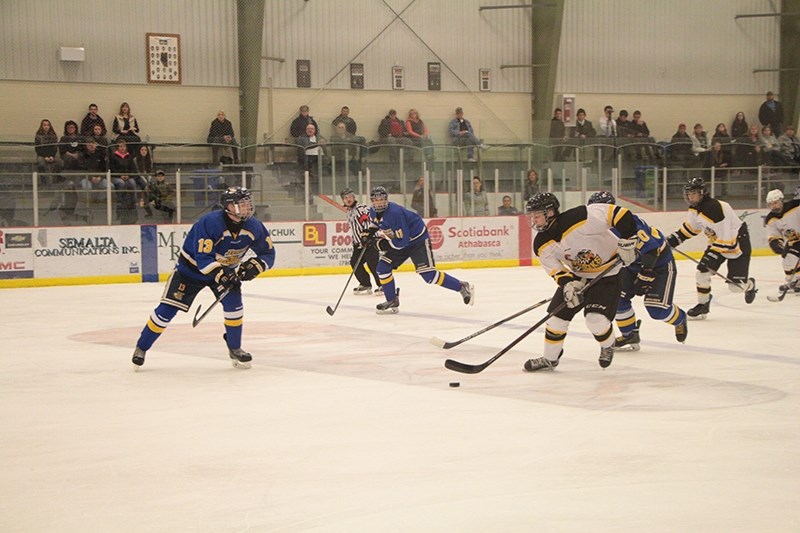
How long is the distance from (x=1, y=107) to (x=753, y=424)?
44.8 ft

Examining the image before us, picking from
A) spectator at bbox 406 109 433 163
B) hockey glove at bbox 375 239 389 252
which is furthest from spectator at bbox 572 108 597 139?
hockey glove at bbox 375 239 389 252

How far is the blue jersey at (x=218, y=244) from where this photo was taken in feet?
20.2

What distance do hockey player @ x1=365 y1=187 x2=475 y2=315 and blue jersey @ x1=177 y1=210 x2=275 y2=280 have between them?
329 cm

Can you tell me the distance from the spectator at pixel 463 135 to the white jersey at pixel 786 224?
5.18 meters

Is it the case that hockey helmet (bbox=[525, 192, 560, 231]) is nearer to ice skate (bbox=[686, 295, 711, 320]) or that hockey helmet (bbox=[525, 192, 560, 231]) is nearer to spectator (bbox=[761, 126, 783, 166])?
ice skate (bbox=[686, 295, 711, 320])

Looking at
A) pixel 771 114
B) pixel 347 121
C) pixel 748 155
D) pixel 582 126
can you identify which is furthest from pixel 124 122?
pixel 771 114

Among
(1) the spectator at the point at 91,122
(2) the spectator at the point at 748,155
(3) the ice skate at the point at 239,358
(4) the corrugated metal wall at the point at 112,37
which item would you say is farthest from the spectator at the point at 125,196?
(2) the spectator at the point at 748,155

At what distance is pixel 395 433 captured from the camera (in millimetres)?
4547

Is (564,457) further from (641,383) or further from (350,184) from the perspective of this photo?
(350,184)

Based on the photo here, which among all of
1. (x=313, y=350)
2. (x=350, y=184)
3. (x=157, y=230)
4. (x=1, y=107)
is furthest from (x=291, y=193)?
(x=313, y=350)

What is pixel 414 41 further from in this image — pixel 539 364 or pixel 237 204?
pixel 539 364

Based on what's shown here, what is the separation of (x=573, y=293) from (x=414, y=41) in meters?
13.3

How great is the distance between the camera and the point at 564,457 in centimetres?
406

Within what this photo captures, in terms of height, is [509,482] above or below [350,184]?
below
